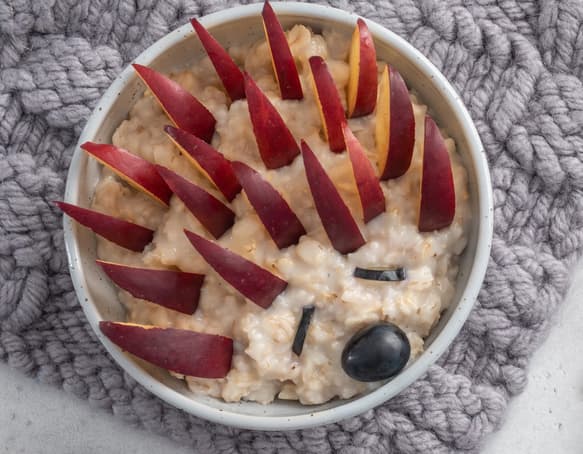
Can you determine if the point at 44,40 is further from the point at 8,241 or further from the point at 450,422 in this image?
the point at 450,422

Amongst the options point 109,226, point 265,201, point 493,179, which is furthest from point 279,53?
point 493,179

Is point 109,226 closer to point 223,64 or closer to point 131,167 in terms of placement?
point 131,167

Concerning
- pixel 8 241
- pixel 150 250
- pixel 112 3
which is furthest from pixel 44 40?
pixel 150 250

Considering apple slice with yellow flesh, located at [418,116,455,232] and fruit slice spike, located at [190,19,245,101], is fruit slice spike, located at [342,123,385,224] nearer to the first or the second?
apple slice with yellow flesh, located at [418,116,455,232]

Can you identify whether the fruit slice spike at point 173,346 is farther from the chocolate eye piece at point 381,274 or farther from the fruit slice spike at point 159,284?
the chocolate eye piece at point 381,274

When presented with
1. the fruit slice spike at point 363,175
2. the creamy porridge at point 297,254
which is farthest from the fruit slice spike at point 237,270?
the fruit slice spike at point 363,175
